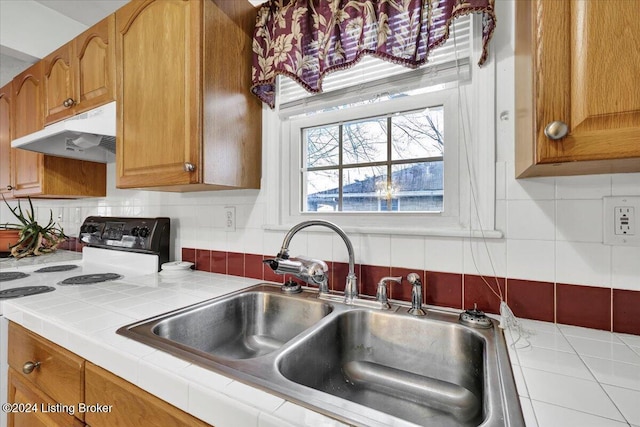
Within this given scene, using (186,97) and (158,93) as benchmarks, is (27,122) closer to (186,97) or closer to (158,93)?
(158,93)

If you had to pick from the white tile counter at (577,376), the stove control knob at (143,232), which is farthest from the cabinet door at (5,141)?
the white tile counter at (577,376)

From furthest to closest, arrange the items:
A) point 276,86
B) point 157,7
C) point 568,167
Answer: point 276,86
point 157,7
point 568,167

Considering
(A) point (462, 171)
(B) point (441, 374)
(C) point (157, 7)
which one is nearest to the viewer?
(B) point (441, 374)

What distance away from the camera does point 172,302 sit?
39.4 inches

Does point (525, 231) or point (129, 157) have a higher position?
point (129, 157)

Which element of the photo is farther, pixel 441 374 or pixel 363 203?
pixel 363 203

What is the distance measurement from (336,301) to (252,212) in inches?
24.1

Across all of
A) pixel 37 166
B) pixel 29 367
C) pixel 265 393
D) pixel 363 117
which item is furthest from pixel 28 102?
pixel 265 393

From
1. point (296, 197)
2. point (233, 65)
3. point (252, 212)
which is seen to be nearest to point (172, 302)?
point (252, 212)

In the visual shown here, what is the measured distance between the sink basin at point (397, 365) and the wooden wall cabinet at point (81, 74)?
148 cm

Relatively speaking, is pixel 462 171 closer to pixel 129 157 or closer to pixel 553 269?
pixel 553 269

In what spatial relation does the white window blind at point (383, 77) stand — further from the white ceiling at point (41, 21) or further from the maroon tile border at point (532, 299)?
the white ceiling at point (41, 21)

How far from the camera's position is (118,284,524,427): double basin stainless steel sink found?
602mm


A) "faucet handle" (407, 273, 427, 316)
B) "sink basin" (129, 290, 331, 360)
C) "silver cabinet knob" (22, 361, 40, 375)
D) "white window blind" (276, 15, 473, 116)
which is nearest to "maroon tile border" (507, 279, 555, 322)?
→ "faucet handle" (407, 273, 427, 316)
